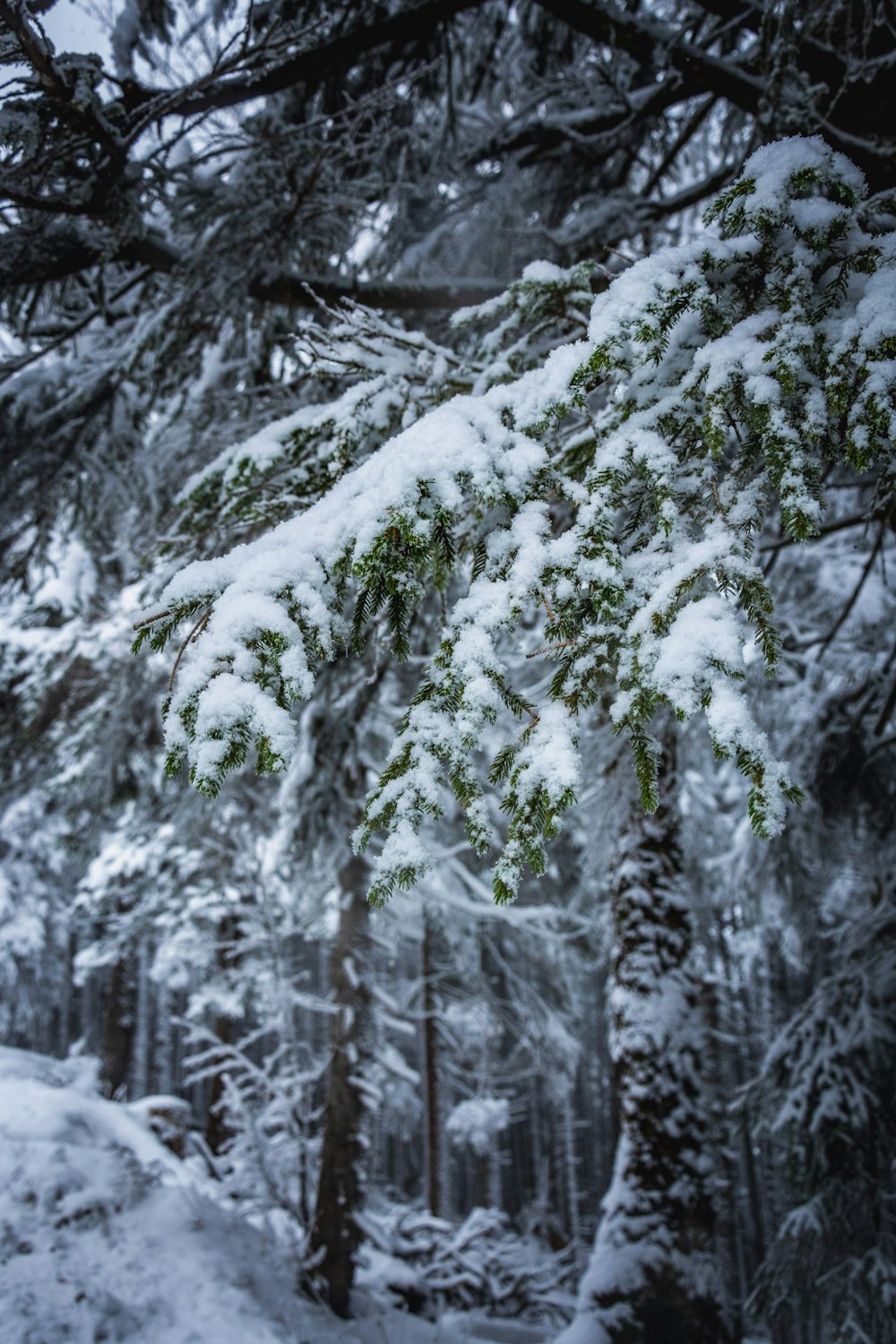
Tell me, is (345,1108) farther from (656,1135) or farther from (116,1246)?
(656,1135)

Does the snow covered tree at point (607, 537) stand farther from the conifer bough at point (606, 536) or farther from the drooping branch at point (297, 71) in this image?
the drooping branch at point (297, 71)

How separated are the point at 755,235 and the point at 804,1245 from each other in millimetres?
5540

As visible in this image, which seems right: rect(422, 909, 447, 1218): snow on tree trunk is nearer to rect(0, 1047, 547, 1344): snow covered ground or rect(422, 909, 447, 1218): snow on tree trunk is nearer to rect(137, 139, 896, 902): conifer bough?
rect(0, 1047, 547, 1344): snow covered ground

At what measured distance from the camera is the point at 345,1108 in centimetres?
626

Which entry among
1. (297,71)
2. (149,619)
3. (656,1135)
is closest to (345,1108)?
(656,1135)

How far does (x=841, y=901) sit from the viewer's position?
10.3 meters

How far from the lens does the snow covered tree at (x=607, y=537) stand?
1.36m

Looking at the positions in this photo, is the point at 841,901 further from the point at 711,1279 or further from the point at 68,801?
the point at 68,801

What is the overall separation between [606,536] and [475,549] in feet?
1.07

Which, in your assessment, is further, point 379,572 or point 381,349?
point 381,349

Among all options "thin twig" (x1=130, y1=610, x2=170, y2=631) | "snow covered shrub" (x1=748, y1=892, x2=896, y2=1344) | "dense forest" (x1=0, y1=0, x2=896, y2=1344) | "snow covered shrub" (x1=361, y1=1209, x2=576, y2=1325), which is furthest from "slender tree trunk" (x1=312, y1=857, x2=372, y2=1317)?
"thin twig" (x1=130, y1=610, x2=170, y2=631)

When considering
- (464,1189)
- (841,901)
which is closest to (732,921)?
(841,901)

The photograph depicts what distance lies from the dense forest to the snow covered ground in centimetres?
5

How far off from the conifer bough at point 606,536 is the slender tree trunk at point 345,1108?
5587 millimetres
